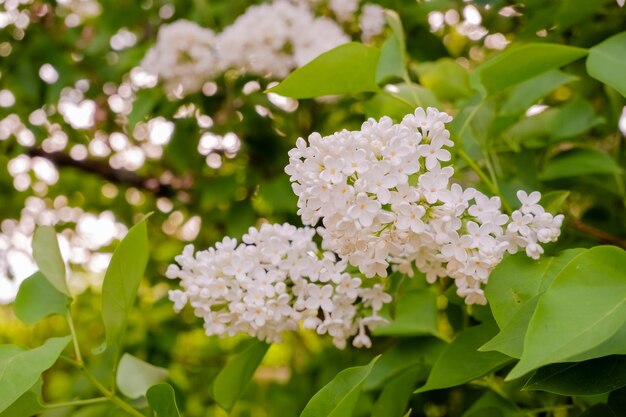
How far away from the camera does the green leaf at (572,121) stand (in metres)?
1.33

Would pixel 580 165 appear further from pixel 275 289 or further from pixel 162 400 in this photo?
pixel 162 400

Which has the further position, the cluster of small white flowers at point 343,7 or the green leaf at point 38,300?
the cluster of small white flowers at point 343,7

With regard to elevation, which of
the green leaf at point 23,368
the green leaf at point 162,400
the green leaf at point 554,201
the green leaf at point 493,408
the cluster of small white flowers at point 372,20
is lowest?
the green leaf at point 493,408

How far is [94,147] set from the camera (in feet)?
8.38

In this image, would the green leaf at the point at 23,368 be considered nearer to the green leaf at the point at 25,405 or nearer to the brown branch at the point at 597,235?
the green leaf at the point at 25,405

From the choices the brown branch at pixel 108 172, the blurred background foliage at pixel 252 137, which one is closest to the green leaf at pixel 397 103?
the blurred background foliage at pixel 252 137

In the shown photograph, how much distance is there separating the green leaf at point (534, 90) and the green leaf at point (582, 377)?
0.59 metres

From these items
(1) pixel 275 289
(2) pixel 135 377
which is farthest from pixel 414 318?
(2) pixel 135 377

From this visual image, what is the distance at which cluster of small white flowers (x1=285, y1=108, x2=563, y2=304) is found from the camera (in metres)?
0.72

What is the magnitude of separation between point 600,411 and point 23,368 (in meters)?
0.66

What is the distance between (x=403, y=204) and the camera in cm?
71

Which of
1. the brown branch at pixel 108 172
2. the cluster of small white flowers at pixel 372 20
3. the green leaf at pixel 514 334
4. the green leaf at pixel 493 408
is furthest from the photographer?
the brown branch at pixel 108 172

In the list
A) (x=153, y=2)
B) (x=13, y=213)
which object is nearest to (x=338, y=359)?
(x=153, y=2)

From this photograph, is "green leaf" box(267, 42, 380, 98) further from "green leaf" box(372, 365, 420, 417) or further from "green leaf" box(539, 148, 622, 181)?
"green leaf" box(539, 148, 622, 181)
